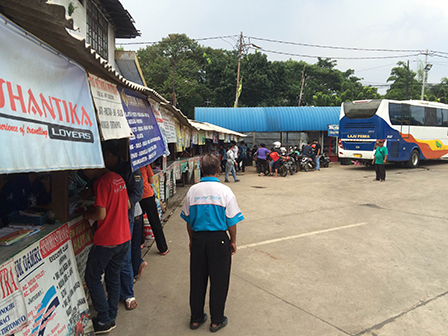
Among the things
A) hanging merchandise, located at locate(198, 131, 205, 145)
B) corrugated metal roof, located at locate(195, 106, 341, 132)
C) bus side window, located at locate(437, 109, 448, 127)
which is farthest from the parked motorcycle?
bus side window, located at locate(437, 109, 448, 127)

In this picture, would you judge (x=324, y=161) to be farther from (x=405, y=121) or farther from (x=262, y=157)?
(x=262, y=157)

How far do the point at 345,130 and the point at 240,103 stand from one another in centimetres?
2138

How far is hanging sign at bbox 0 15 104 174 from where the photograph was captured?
71.2 inches

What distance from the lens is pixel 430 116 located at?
1841cm

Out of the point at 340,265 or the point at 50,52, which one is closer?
the point at 50,52

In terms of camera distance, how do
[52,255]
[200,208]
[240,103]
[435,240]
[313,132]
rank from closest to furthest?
[52,255] → [200,208] → [435,240] → [313,132] → [240,103]

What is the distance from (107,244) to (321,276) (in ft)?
9.83

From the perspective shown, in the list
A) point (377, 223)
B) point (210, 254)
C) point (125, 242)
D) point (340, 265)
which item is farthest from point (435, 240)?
point (125, 242)

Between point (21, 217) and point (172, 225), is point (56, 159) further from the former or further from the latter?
point (172, 225)

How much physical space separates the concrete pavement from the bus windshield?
873 centimetres

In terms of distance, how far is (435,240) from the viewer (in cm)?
615

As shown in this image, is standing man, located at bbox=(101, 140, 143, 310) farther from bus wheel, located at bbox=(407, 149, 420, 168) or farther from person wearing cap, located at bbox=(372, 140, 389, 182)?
bus wheel, located at bbox=(407, 149, 420, 168)

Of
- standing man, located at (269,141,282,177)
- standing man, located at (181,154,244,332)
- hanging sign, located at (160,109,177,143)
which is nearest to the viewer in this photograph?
standing man, located at (181,154,244,332)

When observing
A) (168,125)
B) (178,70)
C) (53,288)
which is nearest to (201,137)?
(168,125)
